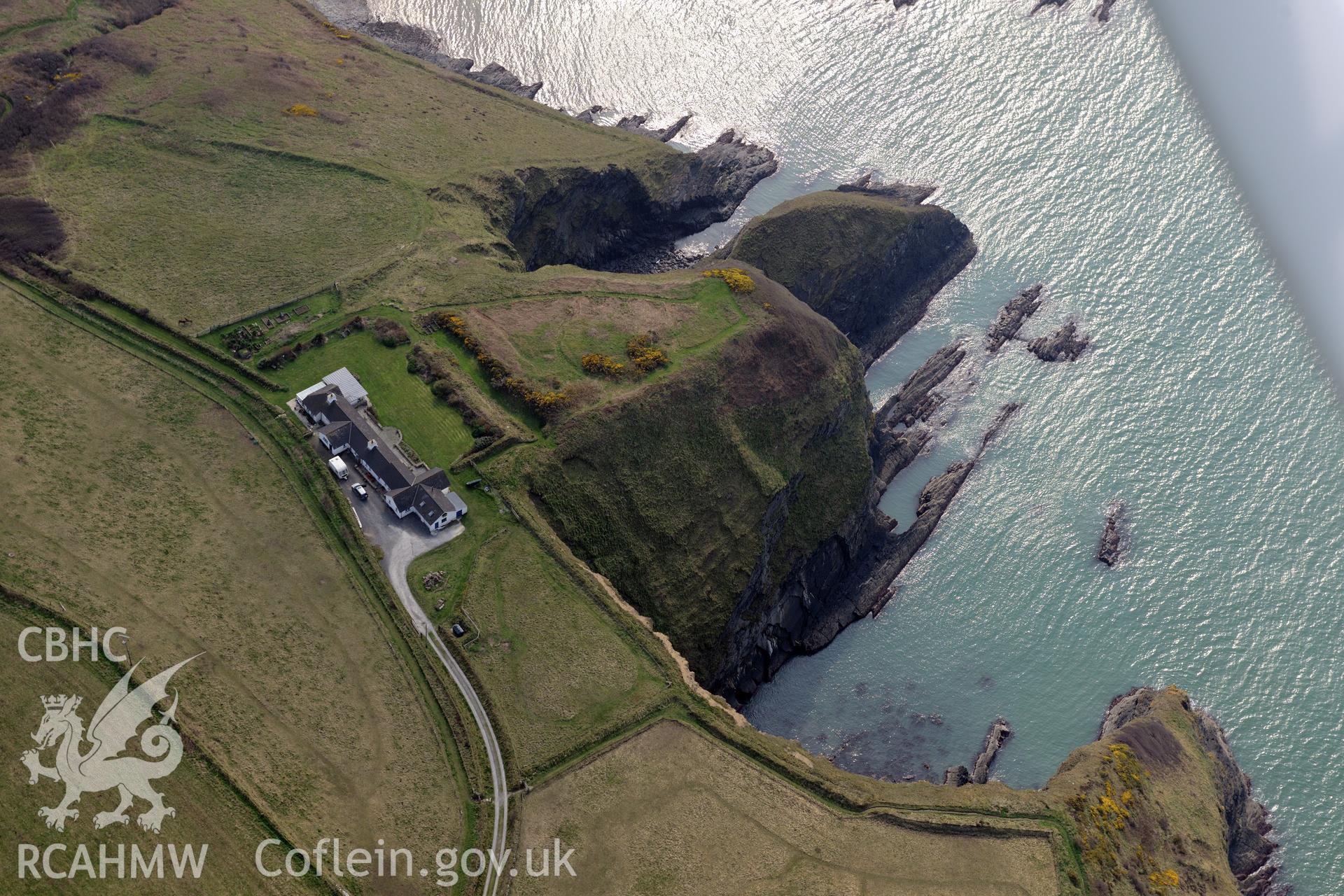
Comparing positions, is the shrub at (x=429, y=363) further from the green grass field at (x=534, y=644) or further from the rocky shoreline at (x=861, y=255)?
the rocky shoreline at (x=861, y=255)

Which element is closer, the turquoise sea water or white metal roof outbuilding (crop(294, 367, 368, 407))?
white metal roof outbuilding (crop(294, 367, 368, 407))

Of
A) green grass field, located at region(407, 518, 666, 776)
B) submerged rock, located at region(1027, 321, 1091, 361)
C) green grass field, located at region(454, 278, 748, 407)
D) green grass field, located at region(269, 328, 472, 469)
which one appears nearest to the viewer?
green grass field, located at region(407, 518, 666, 776)

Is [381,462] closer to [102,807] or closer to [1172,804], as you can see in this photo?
[102,807]

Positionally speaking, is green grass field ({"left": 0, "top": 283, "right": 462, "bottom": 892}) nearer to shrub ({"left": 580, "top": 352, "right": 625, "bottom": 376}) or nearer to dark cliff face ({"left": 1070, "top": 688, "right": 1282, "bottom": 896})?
shrub ({"left": 580, "top": 352, "right": 625, "bottom": 376})

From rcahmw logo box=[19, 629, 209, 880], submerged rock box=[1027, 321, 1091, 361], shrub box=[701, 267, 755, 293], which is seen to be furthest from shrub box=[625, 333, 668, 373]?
submerged rock box=[1027, 321, 1091, 361]

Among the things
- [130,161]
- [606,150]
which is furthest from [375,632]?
[606,150]

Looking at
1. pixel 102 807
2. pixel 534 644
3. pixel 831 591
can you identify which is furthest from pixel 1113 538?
pixel 102 807
